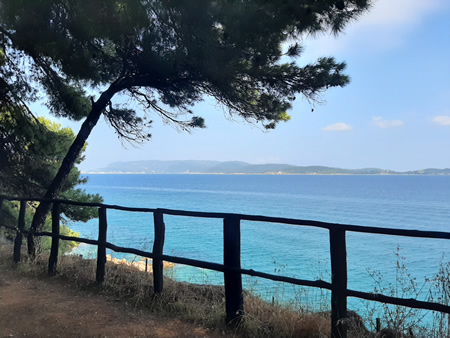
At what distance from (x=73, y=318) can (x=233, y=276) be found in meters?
1.96

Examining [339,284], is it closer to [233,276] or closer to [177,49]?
[233,276]

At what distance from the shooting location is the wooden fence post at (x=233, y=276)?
13.1ft

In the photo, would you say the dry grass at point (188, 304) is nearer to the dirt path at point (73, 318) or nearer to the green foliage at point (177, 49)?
the dirt path at point (73, 318)

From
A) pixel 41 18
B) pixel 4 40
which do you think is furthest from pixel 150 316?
pixel 4 40

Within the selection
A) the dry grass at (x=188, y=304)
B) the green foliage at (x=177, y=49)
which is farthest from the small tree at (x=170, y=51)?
the dry grass at (x=188, y=304)

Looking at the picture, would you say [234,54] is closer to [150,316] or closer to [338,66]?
[338,66]

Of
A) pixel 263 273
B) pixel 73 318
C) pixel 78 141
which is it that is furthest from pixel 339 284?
pixel 78 141

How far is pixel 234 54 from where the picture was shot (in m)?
5.35

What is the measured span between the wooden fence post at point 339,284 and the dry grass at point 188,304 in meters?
0.18

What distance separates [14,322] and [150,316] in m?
1.51

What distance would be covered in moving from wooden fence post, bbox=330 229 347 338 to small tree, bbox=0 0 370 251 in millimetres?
2905

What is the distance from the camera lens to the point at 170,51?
580cm

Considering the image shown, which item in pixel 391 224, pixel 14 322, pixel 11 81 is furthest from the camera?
pixel 391 224

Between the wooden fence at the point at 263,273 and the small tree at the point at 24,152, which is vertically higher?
the small tree at the point at 24,152
